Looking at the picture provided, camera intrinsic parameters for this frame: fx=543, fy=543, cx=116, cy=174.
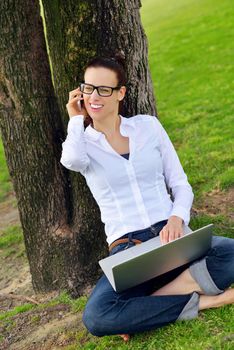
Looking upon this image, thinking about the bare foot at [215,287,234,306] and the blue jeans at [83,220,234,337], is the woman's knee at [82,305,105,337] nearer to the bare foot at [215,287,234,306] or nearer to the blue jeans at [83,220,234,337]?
the blue jeans at [83,220,234,337]

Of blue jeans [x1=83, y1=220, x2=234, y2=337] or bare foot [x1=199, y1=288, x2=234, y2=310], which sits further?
bare foot [x1=199, y1=288, x2=234, y2=310]

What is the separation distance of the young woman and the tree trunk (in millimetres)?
376

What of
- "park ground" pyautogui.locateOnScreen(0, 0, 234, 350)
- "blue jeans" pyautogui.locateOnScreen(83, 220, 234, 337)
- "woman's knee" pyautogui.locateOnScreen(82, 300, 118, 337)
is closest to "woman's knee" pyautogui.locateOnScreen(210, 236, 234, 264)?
"blue jeans" pyautogui.locateOnScreen(83, 220, 234, 337)

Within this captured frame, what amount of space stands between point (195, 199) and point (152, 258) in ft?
7.66

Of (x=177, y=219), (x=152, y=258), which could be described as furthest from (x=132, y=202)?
(x=152, y=258)

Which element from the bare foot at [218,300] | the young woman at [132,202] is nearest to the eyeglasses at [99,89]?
the young woman at [132,202]

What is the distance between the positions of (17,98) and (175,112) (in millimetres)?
5333

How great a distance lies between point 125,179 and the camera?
355cm

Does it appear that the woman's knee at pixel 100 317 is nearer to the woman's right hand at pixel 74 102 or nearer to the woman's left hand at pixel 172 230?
the woman's left hand at pixel 172 230

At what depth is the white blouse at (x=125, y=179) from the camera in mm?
3531

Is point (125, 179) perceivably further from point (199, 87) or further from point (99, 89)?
point (199, 87)

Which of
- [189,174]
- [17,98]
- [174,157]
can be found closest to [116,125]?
[174,157]

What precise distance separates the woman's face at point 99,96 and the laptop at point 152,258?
2.92 ft

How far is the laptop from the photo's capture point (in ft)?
10.3
